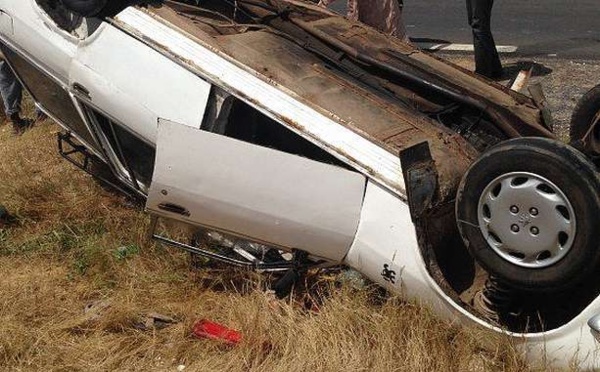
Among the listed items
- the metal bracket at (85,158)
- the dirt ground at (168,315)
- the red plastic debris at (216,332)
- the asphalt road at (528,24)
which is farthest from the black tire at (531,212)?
the asphalt road at (528,24)

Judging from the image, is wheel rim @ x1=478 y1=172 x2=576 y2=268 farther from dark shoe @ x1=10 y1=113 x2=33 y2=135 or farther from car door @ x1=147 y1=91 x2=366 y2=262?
dark shoe @ x1=10 y1=113 x2=33 y2=135

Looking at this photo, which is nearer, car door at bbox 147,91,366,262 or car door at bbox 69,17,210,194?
car door at bbox 147,91,366,262

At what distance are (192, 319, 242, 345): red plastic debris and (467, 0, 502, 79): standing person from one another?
4.39 m

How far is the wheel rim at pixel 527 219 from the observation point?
2.65 m

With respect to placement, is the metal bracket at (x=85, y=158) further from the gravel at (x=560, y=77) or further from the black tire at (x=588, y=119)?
the gravel at (x=560, y=77)

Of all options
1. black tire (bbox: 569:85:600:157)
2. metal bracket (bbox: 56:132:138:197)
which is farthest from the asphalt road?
metal bracket (bbox: 56:132:138:197)

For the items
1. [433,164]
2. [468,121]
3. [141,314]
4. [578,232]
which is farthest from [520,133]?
[141,314]

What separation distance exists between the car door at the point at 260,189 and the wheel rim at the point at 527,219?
545 millimetres

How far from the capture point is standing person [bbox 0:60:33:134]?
21.6 feet

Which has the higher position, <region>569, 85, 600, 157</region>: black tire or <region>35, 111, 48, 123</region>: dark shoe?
<region>569, 85, 600, 157</region>: black tire

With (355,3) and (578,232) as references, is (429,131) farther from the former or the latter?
(355,3)

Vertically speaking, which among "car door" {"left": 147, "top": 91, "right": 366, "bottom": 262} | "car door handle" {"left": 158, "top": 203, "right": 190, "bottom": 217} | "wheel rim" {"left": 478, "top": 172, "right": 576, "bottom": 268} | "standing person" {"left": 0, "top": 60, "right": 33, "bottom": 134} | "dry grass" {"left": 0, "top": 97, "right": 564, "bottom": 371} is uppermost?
"wheel rim" {"left": 478, "top": 172, "right": 576, "bottom": 268}

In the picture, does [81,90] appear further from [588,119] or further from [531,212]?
[588,119]

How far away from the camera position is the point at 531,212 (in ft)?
8.85
